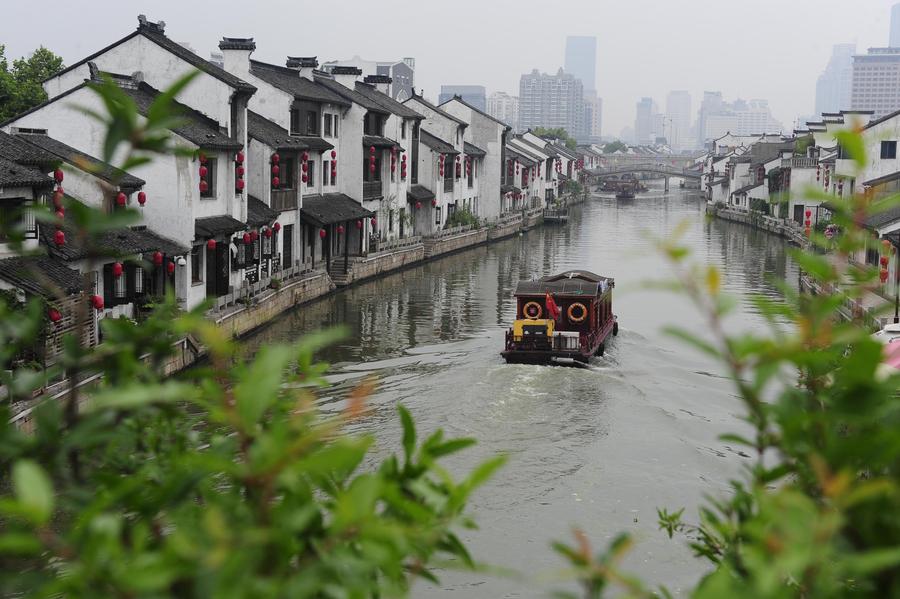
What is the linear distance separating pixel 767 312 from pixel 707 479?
1443 cm

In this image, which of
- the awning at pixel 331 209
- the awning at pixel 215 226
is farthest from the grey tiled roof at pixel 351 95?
the awning at pixel 215 226

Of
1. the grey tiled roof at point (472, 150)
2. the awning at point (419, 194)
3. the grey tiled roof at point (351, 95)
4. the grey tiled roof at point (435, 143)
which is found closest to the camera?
the grey tiled roof at point (351, 95)

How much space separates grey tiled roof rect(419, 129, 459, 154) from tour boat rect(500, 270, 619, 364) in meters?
23.8

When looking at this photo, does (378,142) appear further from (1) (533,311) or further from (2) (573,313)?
(2) (573,313)

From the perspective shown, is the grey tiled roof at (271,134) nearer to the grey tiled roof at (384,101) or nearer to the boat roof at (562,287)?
the boat roof at (562,287)

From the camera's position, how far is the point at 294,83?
3659 cm

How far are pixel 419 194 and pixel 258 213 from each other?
60.6ft

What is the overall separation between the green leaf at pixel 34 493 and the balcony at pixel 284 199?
1179 inches

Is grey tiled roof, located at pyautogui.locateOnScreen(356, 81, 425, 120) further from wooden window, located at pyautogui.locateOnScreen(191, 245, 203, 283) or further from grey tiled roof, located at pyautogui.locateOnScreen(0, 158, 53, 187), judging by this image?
grey tiled roof, located at pyautogui.locateOnScreen(0, 158, 53, 187)

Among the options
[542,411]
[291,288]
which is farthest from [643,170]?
[542,411]

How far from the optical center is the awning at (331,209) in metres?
34.5

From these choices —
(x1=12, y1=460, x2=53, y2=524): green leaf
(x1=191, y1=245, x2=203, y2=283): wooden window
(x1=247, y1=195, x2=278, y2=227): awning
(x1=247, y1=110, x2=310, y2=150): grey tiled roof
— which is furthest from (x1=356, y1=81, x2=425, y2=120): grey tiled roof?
(x1=12, y1=460, x2=53, y2=524): green leaf

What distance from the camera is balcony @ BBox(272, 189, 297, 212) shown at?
3181 cm

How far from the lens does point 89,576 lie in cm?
225
